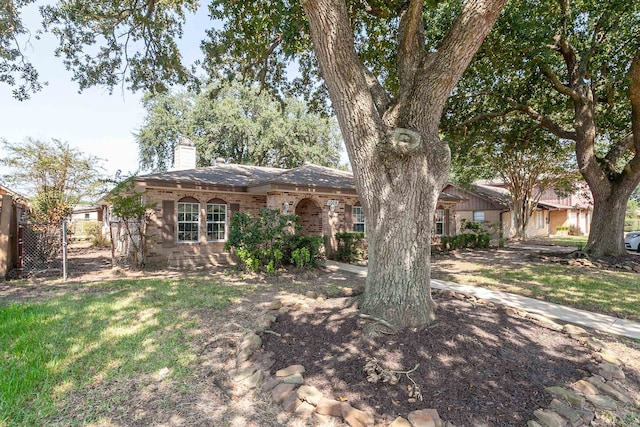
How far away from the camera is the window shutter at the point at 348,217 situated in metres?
12.7

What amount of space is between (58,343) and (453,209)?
1618cm

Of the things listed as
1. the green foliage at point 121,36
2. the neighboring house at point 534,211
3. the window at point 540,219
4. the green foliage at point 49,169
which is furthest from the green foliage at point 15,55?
the window at point 540,219

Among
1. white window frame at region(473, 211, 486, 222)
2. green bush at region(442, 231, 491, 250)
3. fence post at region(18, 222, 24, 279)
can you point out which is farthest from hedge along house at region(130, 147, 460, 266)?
white window frame at region(473, 211, 486, 222)

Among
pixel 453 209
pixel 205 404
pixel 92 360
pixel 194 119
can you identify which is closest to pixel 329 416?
pixel 205 404

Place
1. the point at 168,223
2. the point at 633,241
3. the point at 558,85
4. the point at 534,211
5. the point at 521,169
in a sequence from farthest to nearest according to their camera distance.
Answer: the point at 534,211
the point at 521,169
the point at 633,241
the point at 168,223
the point at 558,85

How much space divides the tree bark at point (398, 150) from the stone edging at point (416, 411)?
4.31 feet

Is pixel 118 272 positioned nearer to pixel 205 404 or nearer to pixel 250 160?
pixel 205 404

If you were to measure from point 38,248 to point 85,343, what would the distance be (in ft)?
23.2

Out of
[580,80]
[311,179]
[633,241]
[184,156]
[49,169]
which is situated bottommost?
[633,241]

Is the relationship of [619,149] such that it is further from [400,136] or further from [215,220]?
[215,220]

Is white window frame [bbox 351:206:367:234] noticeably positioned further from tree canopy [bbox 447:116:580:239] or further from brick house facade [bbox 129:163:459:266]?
tree canopy [bbox 447:116:580:239]

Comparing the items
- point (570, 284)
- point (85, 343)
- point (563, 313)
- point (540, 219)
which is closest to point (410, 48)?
point (563, 313)

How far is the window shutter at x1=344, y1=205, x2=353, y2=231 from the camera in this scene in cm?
Answer: 1269

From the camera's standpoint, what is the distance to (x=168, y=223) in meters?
10.2
